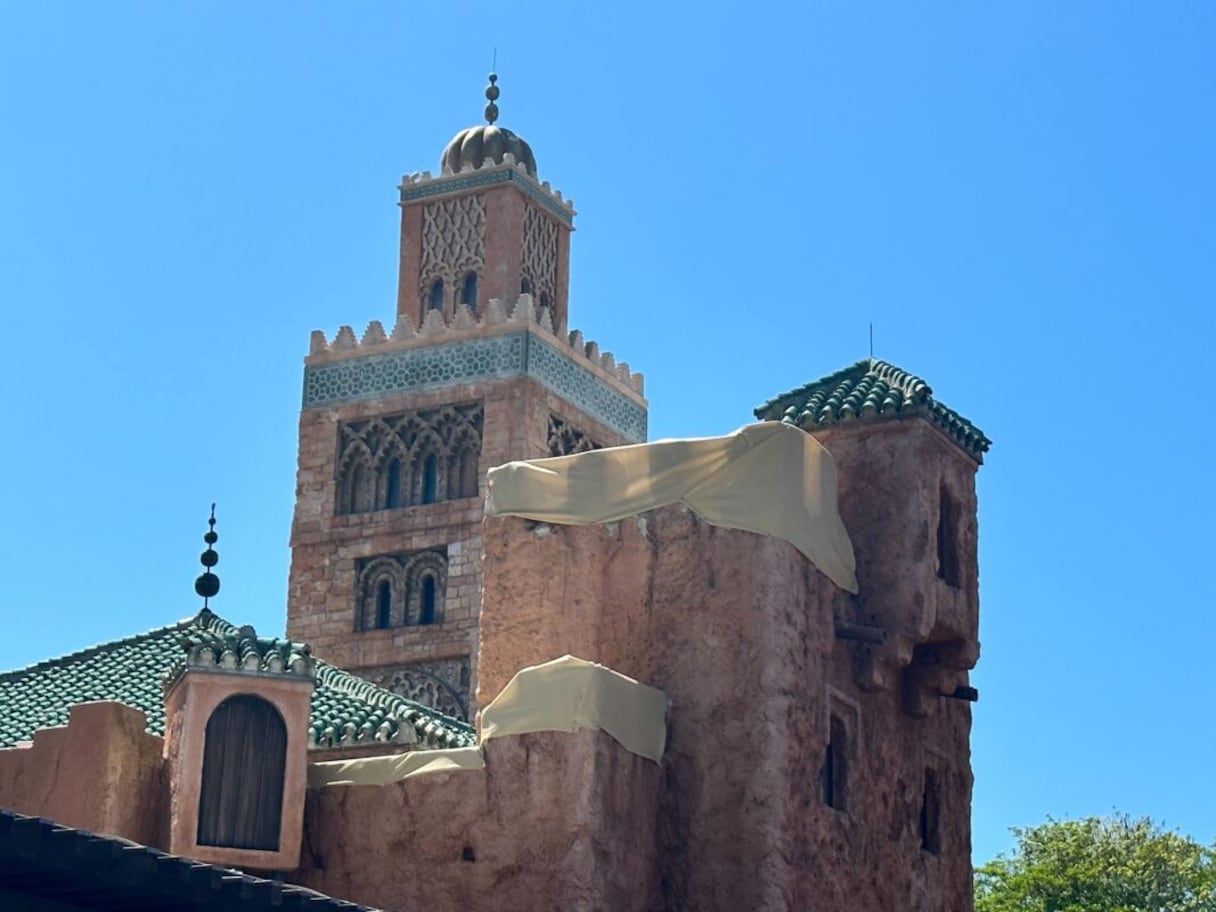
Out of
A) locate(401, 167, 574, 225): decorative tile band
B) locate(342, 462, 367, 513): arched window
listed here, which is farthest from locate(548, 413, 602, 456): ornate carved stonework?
locate(401, 167, 574, 225): decorative tile band

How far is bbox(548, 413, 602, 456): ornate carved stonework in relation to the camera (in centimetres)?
4503

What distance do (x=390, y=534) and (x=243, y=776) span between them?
21.3 meters

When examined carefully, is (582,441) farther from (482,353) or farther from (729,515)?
(729,515)

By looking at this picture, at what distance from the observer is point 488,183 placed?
4603cm

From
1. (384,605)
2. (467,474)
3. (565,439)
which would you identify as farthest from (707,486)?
(565,439)

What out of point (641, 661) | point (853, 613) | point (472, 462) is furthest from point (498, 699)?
point (472, 462)

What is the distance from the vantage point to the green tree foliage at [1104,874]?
1802 inches

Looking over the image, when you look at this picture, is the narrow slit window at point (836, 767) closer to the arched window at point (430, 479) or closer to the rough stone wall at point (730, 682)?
the rough stone wall at point (730, 682)

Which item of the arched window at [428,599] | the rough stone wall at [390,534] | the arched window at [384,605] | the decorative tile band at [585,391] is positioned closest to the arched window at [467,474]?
the rough stone wall at [390,534]

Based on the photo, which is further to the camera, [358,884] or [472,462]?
[472,462]

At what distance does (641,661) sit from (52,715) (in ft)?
18.5

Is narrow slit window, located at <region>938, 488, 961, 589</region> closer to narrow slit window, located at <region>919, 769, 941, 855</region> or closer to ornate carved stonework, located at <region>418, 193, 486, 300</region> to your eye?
narrow slit window, located at <region>919, 769, 941, 855</region>

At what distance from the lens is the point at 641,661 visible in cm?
2397

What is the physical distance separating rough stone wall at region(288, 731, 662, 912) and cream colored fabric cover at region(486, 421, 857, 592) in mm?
2410
